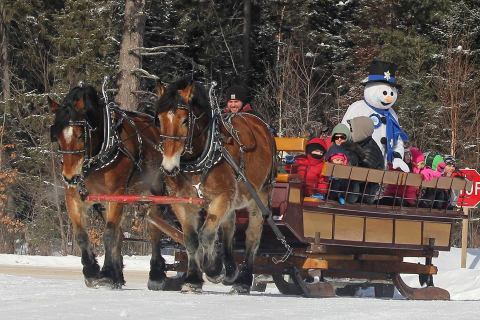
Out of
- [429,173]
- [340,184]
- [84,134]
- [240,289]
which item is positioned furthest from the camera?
[429,173]

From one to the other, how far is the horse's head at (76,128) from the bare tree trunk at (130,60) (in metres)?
11.1

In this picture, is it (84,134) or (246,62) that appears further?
(246,62)

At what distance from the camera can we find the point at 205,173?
1086 cm

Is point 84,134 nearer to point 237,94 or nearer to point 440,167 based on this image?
point 237,94

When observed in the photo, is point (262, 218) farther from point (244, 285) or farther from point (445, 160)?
point (445, 160)

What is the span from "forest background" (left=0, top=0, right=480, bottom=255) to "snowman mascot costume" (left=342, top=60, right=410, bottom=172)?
10.7 m

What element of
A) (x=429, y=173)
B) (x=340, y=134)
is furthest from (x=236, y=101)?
(x=429, y=173)

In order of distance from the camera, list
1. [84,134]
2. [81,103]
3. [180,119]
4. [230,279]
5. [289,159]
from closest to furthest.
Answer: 1. [180,119]
2. [84,134]
3. [81,103]
4. [230,279]
5. [289,159]

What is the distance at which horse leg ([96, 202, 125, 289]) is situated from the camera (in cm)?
1107

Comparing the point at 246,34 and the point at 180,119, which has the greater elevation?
the point at 246,34

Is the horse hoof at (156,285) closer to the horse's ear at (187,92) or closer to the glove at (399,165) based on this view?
the horse's ear at (187,92)

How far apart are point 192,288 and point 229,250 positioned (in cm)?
102

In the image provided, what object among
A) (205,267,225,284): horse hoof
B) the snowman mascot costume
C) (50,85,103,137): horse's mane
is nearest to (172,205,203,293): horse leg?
(205,267,225,284): horse hoof

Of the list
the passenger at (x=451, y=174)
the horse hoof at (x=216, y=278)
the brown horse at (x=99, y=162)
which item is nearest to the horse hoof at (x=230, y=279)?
the horse hoof at (x=216, y=278)
